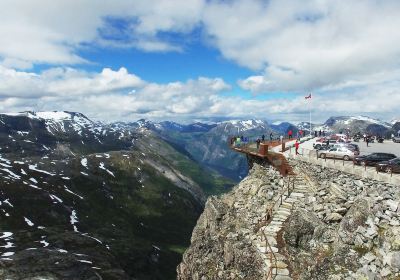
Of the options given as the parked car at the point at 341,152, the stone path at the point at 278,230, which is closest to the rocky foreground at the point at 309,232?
the stone path at the point at 278,230

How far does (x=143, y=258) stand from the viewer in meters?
165

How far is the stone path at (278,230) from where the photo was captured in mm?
33781

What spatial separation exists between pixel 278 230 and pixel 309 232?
A: 3.21m

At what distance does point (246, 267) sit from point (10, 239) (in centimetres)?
12275

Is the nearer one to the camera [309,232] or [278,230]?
[309,232]

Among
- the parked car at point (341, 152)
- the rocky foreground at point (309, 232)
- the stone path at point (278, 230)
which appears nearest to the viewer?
the rocky foreground at point (309, 232)

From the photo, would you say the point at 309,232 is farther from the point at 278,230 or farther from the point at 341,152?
the point at 341,152

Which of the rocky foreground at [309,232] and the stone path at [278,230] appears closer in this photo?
the rocky foreground at [309,232]

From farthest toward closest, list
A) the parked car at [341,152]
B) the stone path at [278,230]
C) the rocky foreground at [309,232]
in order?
1. the parked car at [341,152]
2. the stone path at [278,230]
3. the rocky foreground at [309,232]

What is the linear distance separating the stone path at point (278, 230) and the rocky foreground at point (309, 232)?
0.29 ft

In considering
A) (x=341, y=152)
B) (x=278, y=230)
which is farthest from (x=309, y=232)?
(x=341, y=152)

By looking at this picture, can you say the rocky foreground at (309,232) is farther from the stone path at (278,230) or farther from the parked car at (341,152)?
the parked car at (341,152)

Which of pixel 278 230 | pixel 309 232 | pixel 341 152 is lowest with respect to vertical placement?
pixel 278 230

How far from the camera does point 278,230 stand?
3953 cm
